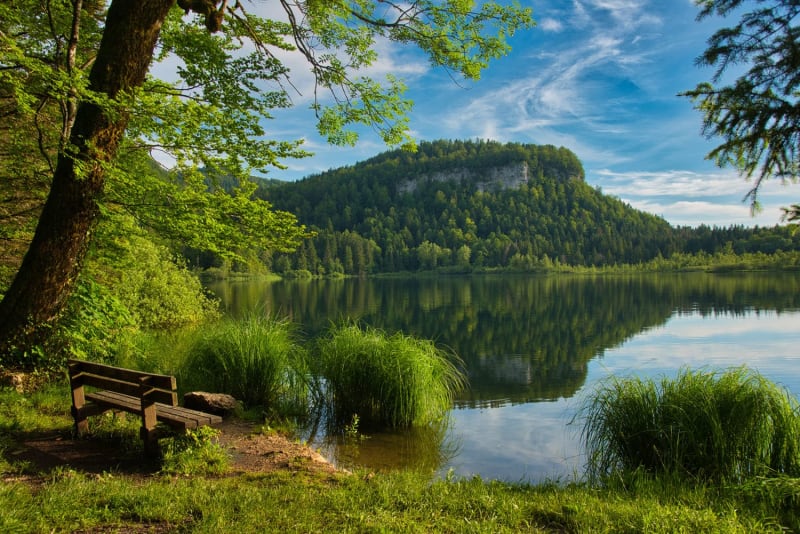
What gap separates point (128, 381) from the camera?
20.7 feet

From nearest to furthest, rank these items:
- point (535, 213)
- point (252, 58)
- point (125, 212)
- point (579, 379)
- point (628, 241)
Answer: point (125, 212), point (252, 58), point (579, 379), point (628, 241), point (535, 213)

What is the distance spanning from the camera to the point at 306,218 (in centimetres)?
19988

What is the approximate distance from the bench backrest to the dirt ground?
2.42 feet

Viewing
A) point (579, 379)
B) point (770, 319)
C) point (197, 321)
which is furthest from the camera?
point (770, 319)

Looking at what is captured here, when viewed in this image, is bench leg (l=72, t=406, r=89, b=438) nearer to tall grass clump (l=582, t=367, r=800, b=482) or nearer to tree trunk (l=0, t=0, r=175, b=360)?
tree trunk (l=0, t=0, r=175, b=360)

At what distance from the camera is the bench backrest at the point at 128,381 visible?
5.64m

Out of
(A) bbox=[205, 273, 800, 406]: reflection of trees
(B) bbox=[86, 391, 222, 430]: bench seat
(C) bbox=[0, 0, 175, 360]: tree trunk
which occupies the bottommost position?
(A) bbox=[205, 273, 800, 406]: reflection of trees

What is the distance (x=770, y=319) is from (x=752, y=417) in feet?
87.3

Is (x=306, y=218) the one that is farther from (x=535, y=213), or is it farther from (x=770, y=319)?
(x=770, y=319)

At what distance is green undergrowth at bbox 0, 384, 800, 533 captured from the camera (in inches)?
161

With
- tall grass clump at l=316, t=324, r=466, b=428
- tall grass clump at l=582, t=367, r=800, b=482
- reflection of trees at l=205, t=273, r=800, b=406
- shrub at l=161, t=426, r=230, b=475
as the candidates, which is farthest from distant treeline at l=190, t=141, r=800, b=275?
tall grass clump at l=582, t=367, r=800, b=482

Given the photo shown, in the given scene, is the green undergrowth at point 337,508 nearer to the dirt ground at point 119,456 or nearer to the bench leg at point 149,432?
the dirt ground at point 119,456

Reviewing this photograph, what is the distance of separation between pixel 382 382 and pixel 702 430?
5.32 metres

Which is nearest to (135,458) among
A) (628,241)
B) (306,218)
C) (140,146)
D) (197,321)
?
(140,146)
